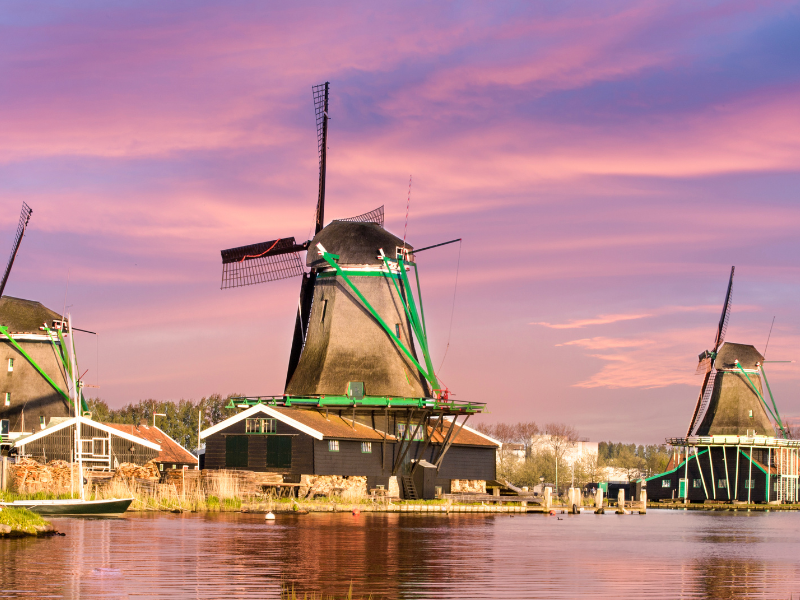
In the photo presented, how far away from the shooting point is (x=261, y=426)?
177 ft

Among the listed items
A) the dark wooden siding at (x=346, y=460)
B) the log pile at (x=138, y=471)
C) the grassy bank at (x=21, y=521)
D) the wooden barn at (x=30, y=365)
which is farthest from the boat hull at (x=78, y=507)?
the wooden barn at (x=30, y=365)

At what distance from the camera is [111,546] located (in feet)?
88.9

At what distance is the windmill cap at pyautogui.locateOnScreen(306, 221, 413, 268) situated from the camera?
5781 cm

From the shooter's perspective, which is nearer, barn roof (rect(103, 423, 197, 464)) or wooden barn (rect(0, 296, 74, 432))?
barn roof (rect(103, 423, 197, 464))

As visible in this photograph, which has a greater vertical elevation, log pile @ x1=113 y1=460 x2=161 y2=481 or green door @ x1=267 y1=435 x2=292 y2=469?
green door @ x1=267 y1=435 x2=292 y2=469

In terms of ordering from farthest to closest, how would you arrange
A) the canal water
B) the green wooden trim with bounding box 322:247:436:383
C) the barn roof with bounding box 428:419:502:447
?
the barn roof with bounding box 428:419:502:447 → the green wooden trim with bounding box 322:247:436:383 → the canal water

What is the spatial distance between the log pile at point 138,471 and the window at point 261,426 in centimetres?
561

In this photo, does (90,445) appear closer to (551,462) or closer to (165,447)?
(165,447)

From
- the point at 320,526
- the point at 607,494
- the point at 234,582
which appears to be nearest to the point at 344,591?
the point at 234,582

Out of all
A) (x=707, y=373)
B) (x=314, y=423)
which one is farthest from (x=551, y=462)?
(x=314, y=423)

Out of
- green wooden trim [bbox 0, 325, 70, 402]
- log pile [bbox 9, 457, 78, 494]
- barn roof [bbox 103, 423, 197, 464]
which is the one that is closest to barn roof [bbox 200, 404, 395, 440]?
log pile [bbox 9, 457, 78, 494]

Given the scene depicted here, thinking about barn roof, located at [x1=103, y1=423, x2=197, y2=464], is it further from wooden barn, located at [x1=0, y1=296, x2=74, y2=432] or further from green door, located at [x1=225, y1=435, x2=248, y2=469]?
green door, located at [x1=225, y1=435, x2=248, y2=469]

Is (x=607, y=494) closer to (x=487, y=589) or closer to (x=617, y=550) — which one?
(x=617, y=550)

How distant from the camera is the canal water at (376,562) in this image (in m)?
20.0
